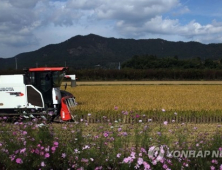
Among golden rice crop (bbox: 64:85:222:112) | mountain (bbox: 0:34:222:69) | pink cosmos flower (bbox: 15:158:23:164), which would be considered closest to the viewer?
pink cosmos flower (bbox: 15:158:23:164)

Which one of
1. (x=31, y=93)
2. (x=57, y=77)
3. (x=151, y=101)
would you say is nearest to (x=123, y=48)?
(x=151, y=101)

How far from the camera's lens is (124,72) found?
45094mm

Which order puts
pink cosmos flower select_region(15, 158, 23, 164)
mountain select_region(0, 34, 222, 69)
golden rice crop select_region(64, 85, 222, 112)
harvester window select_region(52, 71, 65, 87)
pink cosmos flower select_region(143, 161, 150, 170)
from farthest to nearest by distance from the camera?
1. mountain select_region(0, 34, 222, 69)
2. golden rice crop select_region(64, 85, 222, 112)
3. harvester window select_region(52, 71, 65, 87)
4. pink cosmos flower select_region(15, 158, 23, 164)
5. pink cosmos flower select_region(143, 161, 150, 170)

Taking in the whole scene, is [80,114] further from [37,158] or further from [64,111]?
[37,158]

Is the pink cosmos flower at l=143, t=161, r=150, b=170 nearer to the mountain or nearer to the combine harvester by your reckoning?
the combine harvester

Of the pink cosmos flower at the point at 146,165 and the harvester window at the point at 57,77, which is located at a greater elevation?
the harvester window at the point at 57,77

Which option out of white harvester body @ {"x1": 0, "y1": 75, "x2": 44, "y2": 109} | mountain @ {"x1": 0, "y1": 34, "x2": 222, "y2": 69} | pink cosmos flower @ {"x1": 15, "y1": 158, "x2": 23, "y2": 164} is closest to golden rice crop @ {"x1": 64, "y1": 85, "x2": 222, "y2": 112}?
white harvester body @ {"x1": 0, "y1": 75, "x2": 44, "y2": 109}

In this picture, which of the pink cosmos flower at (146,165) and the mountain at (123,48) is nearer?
the pink cosmos flower at (146,165)

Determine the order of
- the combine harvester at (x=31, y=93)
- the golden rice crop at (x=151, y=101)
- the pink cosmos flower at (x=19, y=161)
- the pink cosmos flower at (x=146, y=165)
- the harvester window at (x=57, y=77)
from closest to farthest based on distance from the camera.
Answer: the pink cosmos flower at (x=146, y=165), the pink cosmos flower at (x=19, y=161), the combine harvester at (x=31, y=93), the harvester window at (x=57, y=77), the golden rice crop at (x=151, y=101)

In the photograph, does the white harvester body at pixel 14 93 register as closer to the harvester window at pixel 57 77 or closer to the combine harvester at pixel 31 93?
the combine harvester at pixel 31 93

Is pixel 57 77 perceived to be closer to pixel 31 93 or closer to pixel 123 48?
pixel 31 93

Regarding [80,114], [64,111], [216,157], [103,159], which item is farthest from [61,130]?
[80,114]

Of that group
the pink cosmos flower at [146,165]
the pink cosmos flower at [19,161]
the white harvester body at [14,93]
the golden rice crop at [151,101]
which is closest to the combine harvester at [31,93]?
the white harvester body at [14,93]

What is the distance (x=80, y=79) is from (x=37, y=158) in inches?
1588
